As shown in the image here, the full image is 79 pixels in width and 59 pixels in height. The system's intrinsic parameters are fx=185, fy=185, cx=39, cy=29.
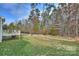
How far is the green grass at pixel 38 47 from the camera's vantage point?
4.79 ft

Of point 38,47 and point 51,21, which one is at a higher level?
point 51,21

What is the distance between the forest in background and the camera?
1477 mm

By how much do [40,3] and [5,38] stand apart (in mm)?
399

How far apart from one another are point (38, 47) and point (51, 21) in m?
0.23

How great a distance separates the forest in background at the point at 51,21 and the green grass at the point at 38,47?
0.19 ft

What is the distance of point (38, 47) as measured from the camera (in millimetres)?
1476

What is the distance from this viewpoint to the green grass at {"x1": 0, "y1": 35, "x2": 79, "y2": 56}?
1461 millimetres

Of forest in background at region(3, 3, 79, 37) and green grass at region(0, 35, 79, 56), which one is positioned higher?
forest in background at region(3, 3, 79, 37)

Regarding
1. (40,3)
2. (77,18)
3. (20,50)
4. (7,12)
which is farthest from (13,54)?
(77,18)

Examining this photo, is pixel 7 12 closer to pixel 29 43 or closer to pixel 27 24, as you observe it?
pixel 27 24

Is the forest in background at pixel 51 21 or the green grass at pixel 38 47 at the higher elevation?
the forest in background at pixel 51 21

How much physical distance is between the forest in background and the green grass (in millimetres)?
57

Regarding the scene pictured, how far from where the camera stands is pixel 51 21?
4.88 ft

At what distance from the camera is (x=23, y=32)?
1483 millimetres
